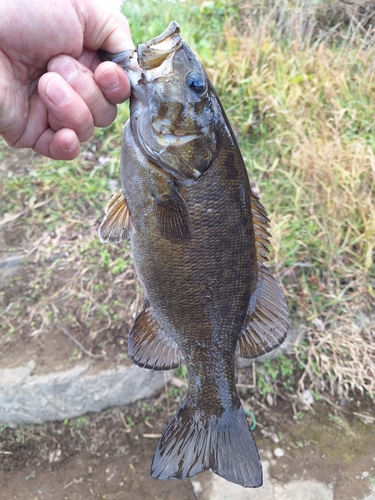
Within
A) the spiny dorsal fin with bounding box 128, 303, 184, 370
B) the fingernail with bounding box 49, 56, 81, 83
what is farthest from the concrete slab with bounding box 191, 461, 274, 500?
the fingernail with bounding box 49, 56, 81, 83

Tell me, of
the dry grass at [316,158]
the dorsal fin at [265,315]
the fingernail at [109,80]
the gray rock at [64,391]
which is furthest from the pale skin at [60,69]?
the dry grass at [316,158]

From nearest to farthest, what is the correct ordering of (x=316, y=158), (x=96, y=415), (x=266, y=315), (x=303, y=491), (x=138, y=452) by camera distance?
(x=266, y=315) → (x=303, y=491) → (x=138, y=452) → (x=96, y=415) → (x=316, y=158)

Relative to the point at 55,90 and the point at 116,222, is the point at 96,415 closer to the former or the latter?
the point at 116,222

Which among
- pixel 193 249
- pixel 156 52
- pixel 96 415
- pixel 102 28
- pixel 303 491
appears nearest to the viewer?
pixel 156 52

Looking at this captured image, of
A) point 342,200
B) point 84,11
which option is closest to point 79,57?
point 84,11

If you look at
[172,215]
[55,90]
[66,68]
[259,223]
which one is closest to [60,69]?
[66,68]

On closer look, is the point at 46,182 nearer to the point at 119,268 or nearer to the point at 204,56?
the point at 119,268

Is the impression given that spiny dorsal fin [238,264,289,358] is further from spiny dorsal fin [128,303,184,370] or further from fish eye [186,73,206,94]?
fish eye [186,73,206,94]
